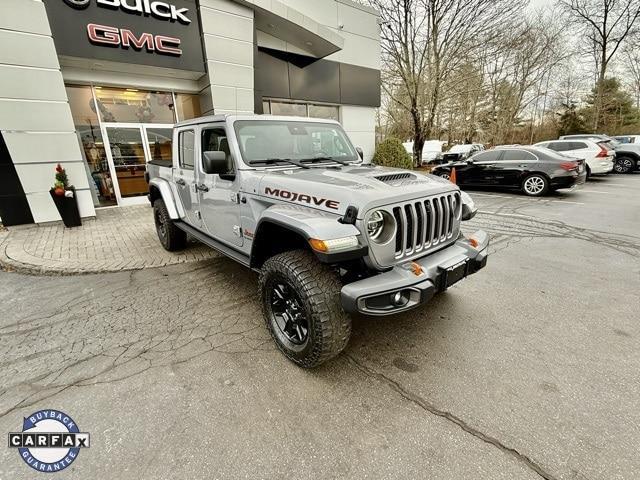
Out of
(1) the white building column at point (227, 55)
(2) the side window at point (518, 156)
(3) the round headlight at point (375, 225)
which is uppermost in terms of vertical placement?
(1) the white building column at point (227, 55)

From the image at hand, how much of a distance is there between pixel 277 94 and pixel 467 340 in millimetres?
10238

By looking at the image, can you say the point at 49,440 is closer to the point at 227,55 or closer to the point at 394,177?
the point at 394,177

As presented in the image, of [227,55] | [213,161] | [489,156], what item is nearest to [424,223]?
[213,161]

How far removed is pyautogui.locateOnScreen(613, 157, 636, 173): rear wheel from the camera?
14269 mm

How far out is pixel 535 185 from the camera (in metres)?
9.45

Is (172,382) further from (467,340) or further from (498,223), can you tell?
(498,223)

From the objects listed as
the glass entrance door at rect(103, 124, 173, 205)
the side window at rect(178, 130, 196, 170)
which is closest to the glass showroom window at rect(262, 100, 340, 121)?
the glass entrance door at rect(103, 124, 173, 205)

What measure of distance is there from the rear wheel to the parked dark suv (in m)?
8.06

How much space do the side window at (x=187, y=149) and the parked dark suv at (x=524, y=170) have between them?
31.9 ft

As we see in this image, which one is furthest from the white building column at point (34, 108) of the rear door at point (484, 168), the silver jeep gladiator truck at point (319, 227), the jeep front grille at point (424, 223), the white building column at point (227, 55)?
the rear door at point (484, 168)

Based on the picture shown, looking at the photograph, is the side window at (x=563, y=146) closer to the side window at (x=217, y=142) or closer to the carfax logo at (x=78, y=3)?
the side window at (x=217, y=142)

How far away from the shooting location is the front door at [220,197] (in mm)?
3152

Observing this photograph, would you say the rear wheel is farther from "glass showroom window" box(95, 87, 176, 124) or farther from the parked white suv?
"glass showroom window" box(95, 87, 176, 124)

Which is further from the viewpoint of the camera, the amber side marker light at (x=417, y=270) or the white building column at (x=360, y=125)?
the white building column at (x=360, y=125)
